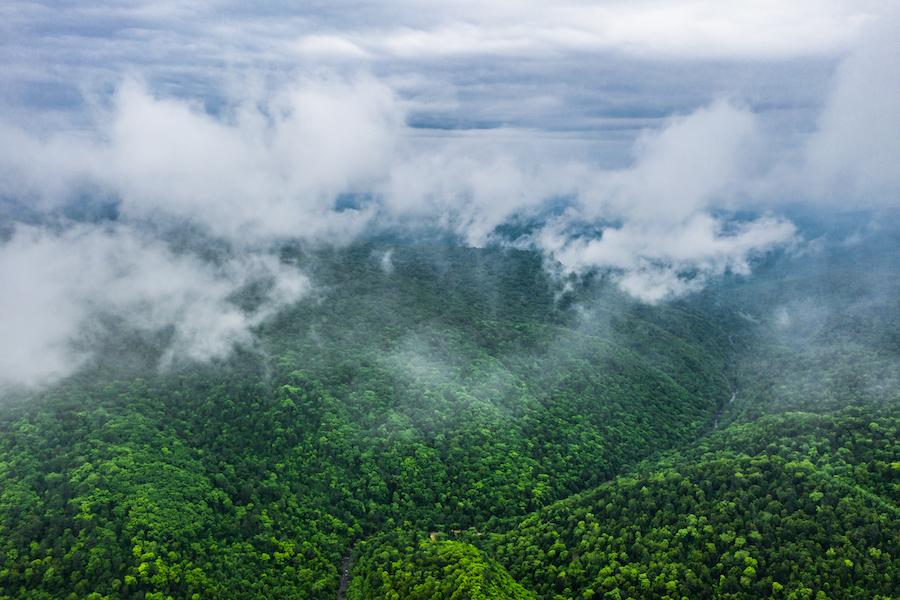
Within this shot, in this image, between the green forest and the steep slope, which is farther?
the steep slope

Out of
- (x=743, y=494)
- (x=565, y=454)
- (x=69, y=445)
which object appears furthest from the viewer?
(x=565, y=454)

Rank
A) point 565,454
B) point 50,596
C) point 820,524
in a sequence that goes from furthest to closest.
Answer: point 565,454 < point 820,524 < point 50,596

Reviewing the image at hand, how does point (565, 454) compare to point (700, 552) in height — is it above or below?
below

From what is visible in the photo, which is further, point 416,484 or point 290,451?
point 290,451

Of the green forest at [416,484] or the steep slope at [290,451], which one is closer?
the green forest at [416,484]

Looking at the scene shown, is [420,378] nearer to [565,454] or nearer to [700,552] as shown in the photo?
[565,454]

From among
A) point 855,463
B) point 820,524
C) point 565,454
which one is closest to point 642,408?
point 565,454

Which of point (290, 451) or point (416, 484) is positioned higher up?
point (290, 451)

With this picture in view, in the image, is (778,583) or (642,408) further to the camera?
→ (642,408)
